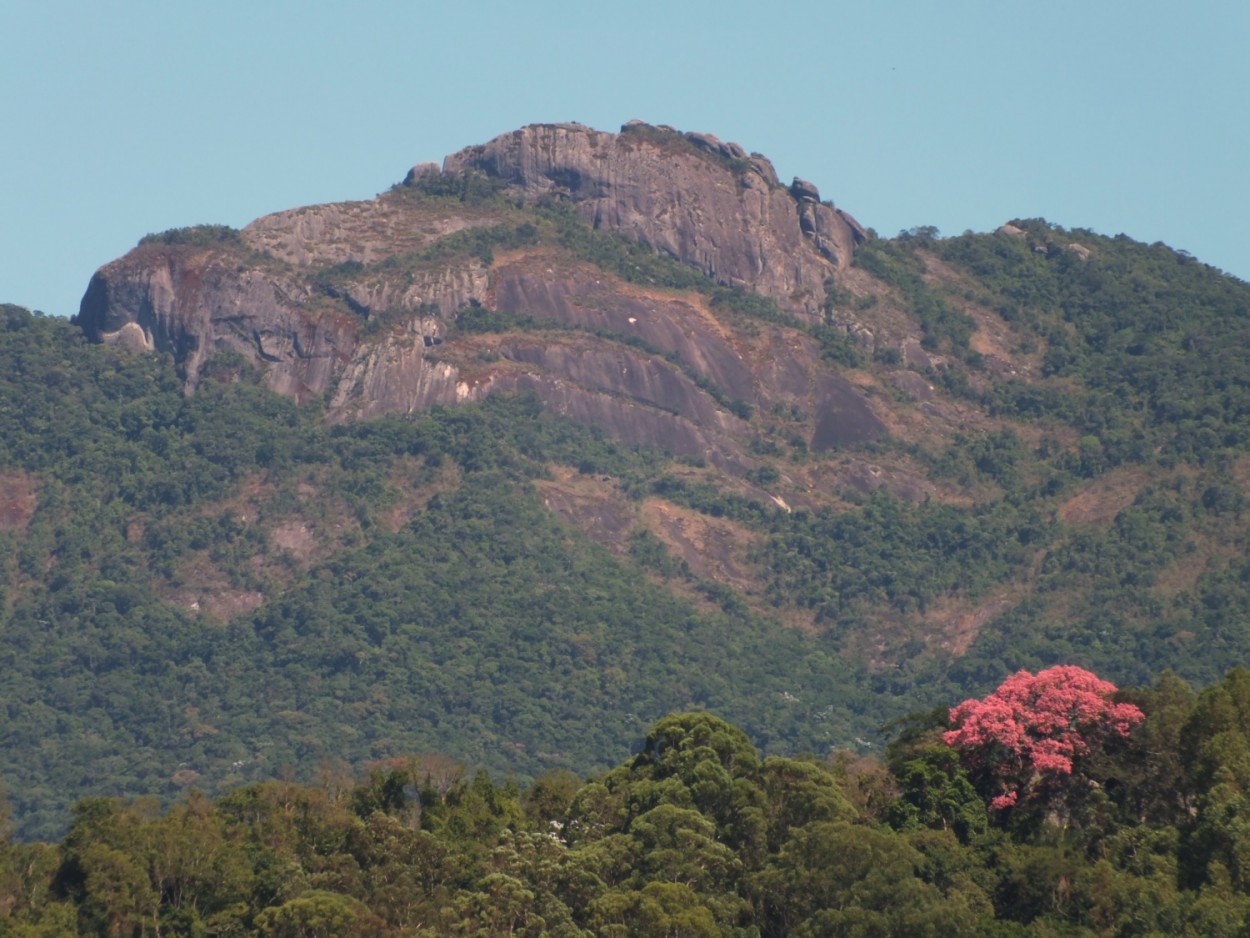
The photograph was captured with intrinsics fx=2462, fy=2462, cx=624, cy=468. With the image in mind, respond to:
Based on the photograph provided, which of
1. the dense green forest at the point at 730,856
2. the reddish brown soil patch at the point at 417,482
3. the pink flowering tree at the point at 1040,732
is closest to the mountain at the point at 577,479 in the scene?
the reddish brown soil patch at the point at 417,482

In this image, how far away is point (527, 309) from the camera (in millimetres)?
169750

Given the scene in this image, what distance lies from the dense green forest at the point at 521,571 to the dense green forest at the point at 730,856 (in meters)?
49.5

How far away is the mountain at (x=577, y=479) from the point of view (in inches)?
5492

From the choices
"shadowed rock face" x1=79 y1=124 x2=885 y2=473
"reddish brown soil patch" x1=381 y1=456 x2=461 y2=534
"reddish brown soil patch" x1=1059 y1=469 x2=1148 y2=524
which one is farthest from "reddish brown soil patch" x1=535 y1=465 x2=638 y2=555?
"reddish brown soil patch" x1=1059 y1=469 x2=1148 y2=524

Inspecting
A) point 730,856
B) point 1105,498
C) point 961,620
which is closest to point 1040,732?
point 730,856

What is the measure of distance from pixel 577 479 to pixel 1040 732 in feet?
295

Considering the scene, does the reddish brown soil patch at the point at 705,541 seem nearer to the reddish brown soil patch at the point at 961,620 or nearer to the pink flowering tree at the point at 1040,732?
Result: the reddish brown soil patch at the point at 961,620

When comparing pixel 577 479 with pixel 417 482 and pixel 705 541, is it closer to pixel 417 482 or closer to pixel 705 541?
pixel 705 541

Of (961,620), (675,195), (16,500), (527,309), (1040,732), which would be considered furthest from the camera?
(675,195)

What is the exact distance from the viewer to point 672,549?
15412 cm

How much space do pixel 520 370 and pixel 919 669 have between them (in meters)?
36.5

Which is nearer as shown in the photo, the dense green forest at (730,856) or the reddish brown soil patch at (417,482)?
the dense green forest at (730,856)

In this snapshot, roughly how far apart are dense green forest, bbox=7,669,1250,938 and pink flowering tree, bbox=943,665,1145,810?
9.2 inches

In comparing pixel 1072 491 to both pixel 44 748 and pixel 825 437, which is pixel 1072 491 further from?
pixel 44 748
